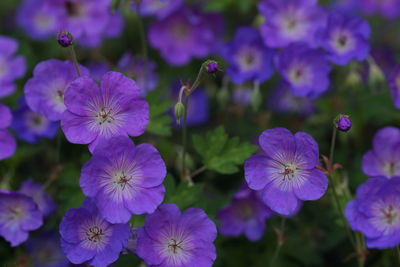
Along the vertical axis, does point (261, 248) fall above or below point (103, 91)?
below

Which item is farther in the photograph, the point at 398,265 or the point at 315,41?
the point at 315,41

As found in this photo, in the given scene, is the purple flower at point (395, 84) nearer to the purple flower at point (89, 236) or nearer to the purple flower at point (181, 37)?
the purple flower at point (181, 37)

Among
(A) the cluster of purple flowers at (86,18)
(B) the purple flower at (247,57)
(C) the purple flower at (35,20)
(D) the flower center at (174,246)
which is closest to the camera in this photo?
(D) the flower center at (174,246)

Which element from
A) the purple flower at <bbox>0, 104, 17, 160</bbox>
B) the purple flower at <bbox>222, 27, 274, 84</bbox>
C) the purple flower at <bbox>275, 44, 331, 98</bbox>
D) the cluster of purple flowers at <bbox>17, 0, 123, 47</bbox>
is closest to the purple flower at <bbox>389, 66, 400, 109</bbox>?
the purple flower at <bbox>275, 44, 331, 98</bbox>

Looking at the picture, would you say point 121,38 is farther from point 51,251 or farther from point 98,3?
point 51,251

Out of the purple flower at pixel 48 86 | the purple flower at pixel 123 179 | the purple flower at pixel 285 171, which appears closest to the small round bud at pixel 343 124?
the purple flower at pixel 285 171

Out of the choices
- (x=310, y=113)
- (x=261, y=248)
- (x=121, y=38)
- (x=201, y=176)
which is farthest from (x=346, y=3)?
(x=261, y=248)

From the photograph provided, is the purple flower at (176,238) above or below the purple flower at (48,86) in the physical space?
below
